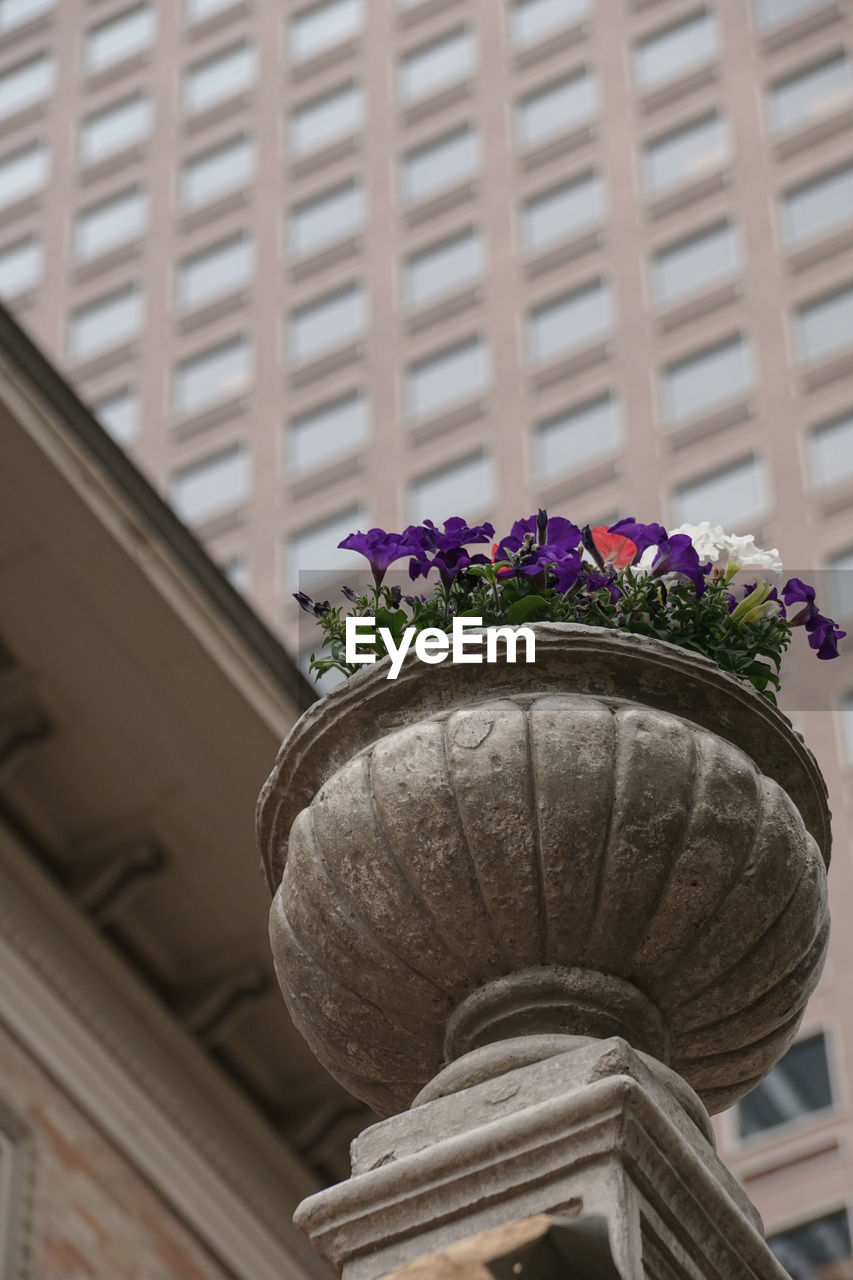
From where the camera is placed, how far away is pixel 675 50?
161ft

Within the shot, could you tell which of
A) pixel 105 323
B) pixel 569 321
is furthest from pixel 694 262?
pixel 105 323

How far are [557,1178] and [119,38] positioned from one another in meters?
58.1

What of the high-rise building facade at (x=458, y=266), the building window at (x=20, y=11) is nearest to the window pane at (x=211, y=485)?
the high-rise building facade at (x=458, y=266)

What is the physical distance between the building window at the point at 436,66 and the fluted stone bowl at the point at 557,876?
4854 cm

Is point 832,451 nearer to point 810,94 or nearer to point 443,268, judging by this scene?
point 810,94

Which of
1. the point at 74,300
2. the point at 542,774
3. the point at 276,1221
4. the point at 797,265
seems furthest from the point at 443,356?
the point at 542,774

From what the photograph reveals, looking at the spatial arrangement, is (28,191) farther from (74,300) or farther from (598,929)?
(598,929)

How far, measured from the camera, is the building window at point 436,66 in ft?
169

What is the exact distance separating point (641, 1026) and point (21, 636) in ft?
25.6

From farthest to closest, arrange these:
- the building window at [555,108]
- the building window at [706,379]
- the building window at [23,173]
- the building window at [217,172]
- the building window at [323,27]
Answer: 1. the building window at [23,173]
2. the building window at [323,27]
3. the building window at [217,172]
4. the building window at [555,108]
5. the building window at [706,379]

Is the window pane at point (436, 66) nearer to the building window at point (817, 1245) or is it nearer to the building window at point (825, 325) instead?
the building window at point (825, 325)

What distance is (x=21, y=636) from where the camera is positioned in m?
11.2

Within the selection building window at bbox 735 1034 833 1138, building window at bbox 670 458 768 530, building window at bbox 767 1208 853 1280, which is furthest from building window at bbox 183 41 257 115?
building window at bbox 767 1208 853 1280

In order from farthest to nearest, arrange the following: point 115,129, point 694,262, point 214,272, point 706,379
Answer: point 115,129, point 214,272, point 694,262, point 706,379
